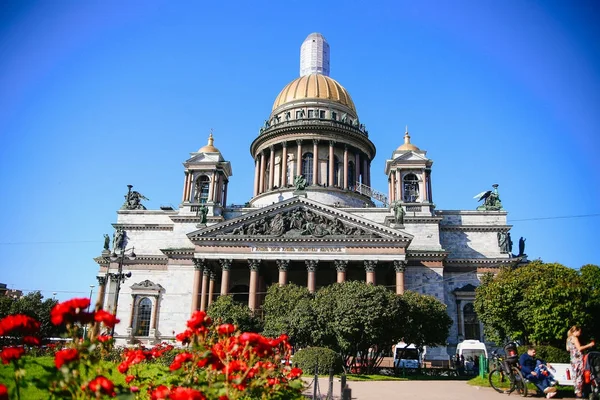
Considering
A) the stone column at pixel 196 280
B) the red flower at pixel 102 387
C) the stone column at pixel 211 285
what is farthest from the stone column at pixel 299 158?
the red flower at pixel 102 387

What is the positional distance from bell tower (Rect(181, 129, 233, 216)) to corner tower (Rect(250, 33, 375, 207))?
6706 millimetres

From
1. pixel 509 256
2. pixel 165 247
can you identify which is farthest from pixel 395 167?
pixel 165 247

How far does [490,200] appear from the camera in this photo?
5206 centimetres

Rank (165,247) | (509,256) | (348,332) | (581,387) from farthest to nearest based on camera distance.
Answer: (165,247), (509,256), (348,332), (581,387)

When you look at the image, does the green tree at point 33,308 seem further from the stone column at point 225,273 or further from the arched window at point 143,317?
the stone column at point 225,273

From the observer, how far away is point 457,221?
50.4m

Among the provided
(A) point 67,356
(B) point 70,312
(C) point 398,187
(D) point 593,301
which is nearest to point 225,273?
(C) point 398,187

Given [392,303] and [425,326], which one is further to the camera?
[425,326]

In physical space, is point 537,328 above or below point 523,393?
above

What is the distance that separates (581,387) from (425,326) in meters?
20.7

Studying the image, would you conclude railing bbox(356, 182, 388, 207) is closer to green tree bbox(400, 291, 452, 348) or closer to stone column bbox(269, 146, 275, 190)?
stone column bbox(269, 146, 275, 190)

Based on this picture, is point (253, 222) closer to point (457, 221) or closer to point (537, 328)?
point (457, 221)

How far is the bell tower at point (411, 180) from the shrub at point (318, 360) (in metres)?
26.4

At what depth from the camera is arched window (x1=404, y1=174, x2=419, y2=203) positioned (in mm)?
50656
